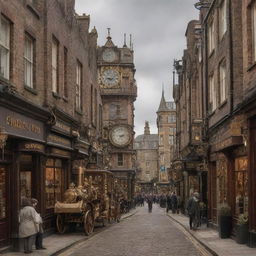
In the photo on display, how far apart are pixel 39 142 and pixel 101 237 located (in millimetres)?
5329

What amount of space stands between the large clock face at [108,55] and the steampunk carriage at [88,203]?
3995 centimetres

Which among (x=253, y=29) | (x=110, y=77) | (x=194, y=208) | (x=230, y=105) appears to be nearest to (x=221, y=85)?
(x=230, y=105)

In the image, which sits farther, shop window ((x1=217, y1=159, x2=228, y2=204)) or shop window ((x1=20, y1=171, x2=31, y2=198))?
shop window ((x1=217, y1=159, x2=228, y2=204))

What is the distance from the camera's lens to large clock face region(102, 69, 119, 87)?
229ft

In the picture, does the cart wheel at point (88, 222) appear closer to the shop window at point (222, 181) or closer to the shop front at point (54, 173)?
the shop front at point (54, 173)

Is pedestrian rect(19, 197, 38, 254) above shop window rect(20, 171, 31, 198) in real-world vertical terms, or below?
below

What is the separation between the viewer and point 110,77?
230 ft

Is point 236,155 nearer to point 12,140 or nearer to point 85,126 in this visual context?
point 12,140

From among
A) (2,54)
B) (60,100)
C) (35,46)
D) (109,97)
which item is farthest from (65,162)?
(109,97)

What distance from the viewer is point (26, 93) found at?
1969cm

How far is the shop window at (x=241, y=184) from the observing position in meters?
20.2

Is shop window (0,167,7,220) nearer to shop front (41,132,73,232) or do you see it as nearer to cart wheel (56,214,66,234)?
shop front (41,132,73,232)

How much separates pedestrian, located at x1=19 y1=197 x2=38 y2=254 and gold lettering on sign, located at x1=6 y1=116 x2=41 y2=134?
2.42m

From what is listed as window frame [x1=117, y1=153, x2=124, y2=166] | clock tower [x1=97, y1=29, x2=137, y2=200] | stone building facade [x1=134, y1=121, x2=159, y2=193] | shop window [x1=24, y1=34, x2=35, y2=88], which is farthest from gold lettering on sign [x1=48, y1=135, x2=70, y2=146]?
stone building facade [x1=134, y1=121, x2=159, y2=193]
